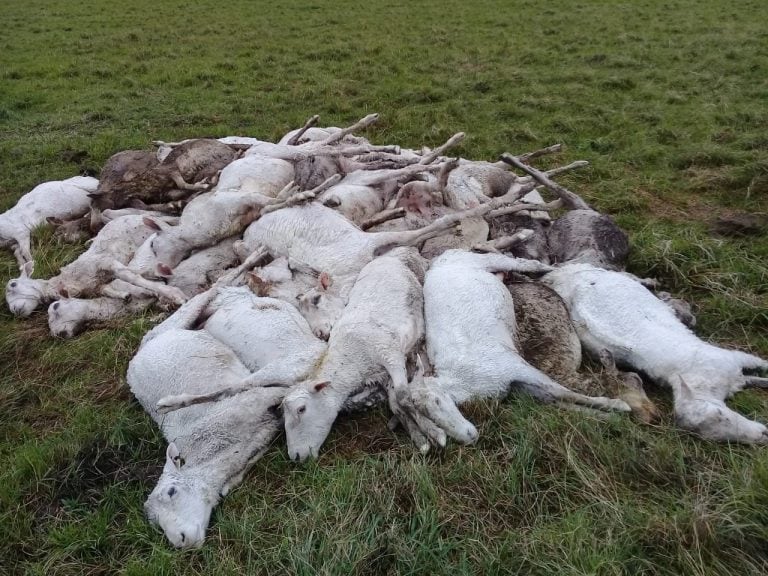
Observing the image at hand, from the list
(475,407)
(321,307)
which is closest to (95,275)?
(321,307)

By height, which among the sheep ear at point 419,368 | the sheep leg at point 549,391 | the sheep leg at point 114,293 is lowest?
the sheep leg at point 114,293

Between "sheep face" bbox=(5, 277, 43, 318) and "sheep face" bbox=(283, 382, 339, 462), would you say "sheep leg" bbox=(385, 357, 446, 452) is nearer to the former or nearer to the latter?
"sheep face" bbox=(283, 382, 339, 462)

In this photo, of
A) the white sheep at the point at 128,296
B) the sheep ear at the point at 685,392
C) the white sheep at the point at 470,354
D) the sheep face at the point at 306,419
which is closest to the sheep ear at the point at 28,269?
the white sheep at the point at 128,296

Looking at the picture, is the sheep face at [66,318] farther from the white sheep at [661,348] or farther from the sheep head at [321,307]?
the white sheep at [661,348]

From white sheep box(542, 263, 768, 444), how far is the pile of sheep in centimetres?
1

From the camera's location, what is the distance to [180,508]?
3154mm

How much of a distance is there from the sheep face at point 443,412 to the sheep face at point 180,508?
127 cm

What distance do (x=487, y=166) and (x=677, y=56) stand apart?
8082 millimetres

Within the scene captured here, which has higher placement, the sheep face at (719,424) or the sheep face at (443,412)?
the sheep face at (719,424)

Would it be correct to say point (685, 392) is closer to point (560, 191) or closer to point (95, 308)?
point (560, 191)

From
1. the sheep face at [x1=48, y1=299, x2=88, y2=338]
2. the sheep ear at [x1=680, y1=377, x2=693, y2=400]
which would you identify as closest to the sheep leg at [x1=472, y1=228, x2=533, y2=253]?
the sheep ear at [x1=680, y1=377, x2=693, y2=400]

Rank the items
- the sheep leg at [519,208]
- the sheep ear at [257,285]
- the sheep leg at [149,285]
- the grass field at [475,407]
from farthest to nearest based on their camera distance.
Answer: the sheep leg at [519,208] < the sheep leg at [149,285] < the sheep ear at [257,285] < the grass field at [475,407]

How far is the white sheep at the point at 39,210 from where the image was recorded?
6328 millimetres

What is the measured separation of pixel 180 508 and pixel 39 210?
15.6 feet
